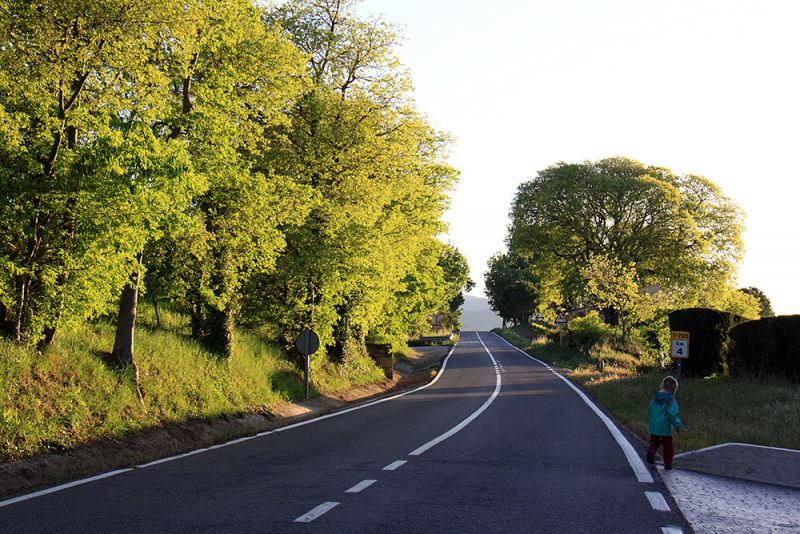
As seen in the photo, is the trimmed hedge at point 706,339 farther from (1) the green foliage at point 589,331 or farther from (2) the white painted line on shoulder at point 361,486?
(2) the white painted line on shoulder at point 361,486

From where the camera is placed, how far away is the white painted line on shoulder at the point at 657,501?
6.11 meters

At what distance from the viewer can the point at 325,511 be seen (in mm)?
5594

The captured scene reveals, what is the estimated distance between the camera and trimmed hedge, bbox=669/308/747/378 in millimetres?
21469

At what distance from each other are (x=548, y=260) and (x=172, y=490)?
39.0 meters

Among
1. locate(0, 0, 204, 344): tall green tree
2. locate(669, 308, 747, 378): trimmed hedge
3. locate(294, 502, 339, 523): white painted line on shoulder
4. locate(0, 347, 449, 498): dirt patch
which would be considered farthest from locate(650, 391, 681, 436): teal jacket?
locate(669, 308, 747, 378): trimmed hedge

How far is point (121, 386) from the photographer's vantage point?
440 inches

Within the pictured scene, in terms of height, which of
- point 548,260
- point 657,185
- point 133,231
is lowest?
point 133,231

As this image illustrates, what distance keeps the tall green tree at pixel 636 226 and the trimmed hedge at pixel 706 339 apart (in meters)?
15.5

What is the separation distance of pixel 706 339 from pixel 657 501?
58.0 ft

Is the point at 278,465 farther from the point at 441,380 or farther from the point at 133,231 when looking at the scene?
the point at 441,380

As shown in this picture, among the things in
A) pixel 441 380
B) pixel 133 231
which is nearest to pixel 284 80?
pixel 133 231

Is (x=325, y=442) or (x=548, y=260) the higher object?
(x=548, y=260)

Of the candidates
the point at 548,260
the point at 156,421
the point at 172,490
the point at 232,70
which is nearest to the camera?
the point at 172,490

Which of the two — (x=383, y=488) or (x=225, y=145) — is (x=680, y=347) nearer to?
(x=383, y=488)
